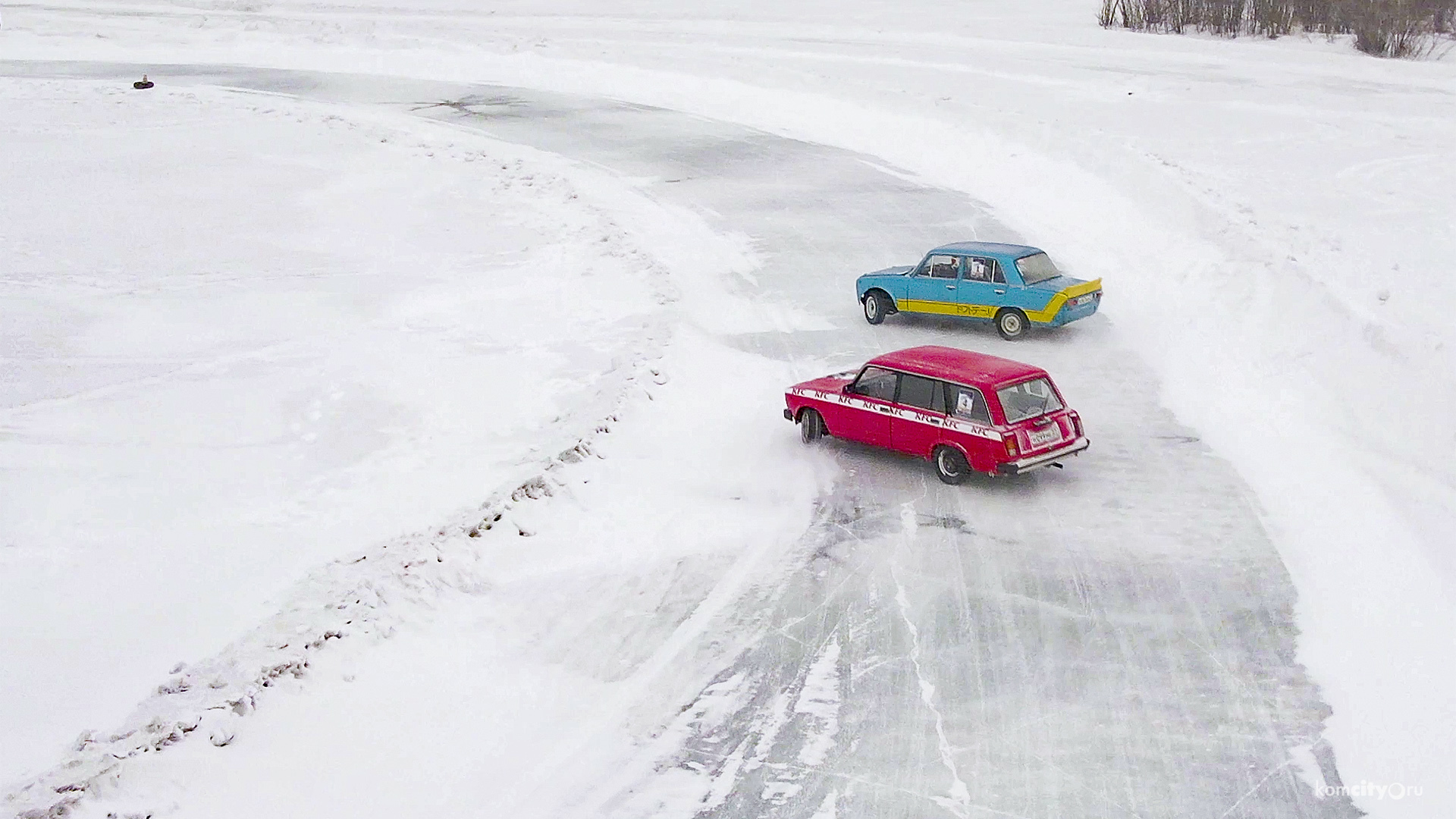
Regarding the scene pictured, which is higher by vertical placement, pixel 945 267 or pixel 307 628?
pixel 945 267

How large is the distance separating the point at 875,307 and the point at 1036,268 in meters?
2.48

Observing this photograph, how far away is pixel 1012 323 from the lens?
1939 cm

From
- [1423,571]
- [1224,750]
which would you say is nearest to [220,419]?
[1224,750]

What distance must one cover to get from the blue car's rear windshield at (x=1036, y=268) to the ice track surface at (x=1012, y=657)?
7.24 feet

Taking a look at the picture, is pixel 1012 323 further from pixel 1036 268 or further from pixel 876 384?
pixel 876 384

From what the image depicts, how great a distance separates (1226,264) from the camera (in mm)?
21062

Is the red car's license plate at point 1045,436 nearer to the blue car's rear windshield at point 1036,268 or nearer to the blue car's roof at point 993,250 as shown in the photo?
the blue car's rear windshield at point 1036,268

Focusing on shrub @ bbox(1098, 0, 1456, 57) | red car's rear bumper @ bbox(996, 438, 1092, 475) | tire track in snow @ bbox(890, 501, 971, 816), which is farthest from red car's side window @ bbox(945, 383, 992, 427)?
shrub @ bbox(1098, 0, 1456, 57)

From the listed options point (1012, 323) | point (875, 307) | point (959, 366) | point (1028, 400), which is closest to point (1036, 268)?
point (1012, 323)

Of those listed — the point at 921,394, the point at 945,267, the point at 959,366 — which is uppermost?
the point at 945,267

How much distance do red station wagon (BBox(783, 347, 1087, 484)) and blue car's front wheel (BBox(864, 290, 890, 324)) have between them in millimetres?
4768

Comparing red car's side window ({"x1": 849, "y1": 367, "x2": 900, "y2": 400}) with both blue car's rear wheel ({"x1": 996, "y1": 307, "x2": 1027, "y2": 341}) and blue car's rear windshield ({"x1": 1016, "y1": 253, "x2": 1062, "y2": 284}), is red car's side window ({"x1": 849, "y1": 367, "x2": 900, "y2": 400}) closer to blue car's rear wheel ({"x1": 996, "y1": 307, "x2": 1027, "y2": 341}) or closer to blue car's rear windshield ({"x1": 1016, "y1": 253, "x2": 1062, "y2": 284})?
blue car's rear wheel ({"x1": 996, "y1": 307, "x2": 1027, "y2": 341})

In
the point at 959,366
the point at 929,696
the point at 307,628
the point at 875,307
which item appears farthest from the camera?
the point at 875,307

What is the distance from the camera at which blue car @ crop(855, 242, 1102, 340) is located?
62.5ft
